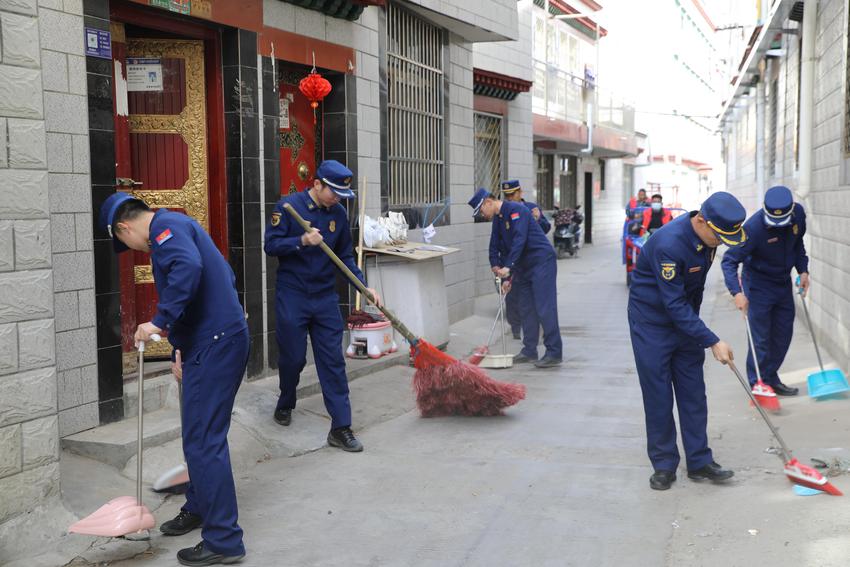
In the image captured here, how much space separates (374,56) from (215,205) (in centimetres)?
295

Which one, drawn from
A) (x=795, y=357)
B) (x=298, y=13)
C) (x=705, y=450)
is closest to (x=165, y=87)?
(x=298, y=13)

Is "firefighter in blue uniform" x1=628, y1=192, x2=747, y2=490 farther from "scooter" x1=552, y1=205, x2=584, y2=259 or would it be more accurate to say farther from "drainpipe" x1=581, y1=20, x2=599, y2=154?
"drainpipe" x1=581, y1=20, x2=599, y2=154

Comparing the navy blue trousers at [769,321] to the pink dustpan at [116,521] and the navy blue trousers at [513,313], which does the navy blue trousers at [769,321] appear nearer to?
the navy blue trousers at [513,313]

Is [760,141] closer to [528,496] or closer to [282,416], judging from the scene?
[282,416]

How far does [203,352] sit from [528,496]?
6.89ft

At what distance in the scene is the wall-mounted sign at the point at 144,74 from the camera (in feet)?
22.6

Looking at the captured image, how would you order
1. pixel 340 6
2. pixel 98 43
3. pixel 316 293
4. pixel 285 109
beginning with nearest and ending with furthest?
pixel 98 43, pixel 316 293, pixel 285 109, pixel 340 6

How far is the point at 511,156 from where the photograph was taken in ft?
53.3

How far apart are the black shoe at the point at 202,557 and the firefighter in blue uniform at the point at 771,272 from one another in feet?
14.5

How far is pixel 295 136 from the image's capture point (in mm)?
8617

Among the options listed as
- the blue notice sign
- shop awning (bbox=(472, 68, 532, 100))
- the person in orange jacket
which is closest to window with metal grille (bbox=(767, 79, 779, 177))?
the person in orange jacket

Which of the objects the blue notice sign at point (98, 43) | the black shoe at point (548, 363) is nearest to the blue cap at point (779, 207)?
the black shoe at point (548, 363)

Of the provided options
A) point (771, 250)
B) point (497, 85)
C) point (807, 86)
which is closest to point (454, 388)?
point (771, 250)

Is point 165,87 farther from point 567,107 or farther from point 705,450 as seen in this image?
point 567,107
